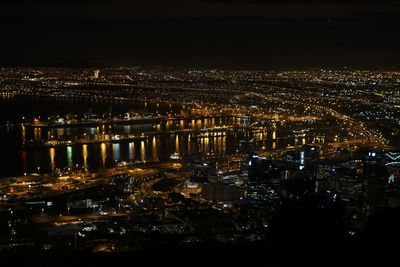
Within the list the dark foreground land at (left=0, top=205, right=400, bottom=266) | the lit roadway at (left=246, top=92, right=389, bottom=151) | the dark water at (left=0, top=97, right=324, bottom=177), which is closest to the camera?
the dark foreground land at (left=0, top=205, right=400, bottom=266)

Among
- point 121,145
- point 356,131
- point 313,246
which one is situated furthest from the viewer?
point 356,131

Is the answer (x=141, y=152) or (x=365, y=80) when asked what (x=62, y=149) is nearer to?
(x=141, y=152)

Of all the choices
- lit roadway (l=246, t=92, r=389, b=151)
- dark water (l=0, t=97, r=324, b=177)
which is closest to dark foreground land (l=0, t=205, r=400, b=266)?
dark water (l=0, t=97, r=324, b=177)

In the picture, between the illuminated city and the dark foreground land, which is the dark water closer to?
the illuminated city

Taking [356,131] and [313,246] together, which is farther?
[356,131]

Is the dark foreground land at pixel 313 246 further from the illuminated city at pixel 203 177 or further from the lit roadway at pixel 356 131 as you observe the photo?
the lit roadway at pixel 356 131

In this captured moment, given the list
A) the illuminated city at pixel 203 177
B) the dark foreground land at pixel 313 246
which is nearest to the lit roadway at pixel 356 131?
the illuminated city at pixel 203 177

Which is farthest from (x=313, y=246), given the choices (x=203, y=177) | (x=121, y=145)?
(x=121, y=145)

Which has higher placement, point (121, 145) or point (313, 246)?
point (313, 246)

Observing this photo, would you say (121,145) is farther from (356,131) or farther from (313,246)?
(313,246)

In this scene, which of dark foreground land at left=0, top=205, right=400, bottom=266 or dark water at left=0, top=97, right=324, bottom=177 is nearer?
dark foreground land at left=0, top=205, right=400, bottom=266
